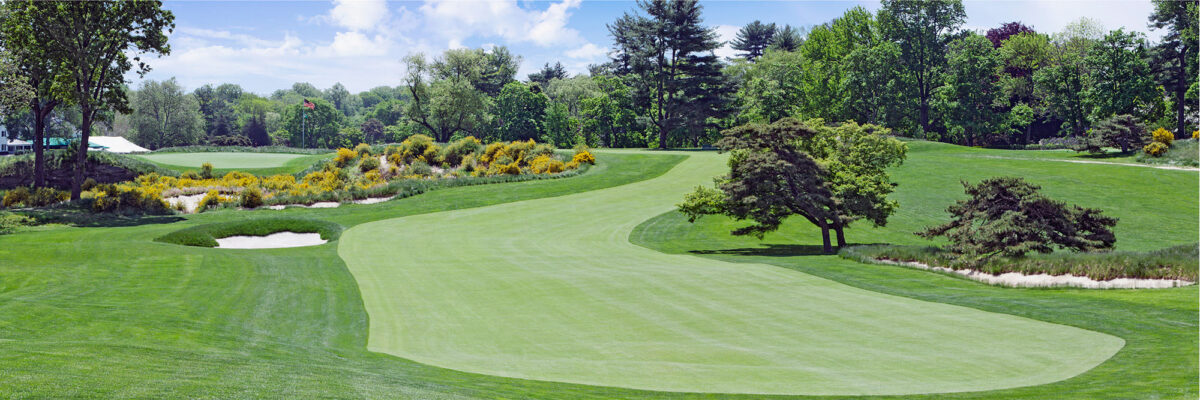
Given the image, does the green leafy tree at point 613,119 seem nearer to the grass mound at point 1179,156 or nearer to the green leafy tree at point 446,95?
the green leafy tree at point 446,95

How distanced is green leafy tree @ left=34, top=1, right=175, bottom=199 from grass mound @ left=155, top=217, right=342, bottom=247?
530 inches

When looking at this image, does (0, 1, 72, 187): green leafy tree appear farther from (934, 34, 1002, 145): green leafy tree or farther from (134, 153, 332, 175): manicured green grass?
(934, 34, 1002, 145): green leafy tree

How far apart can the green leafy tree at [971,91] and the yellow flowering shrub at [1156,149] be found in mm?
30488

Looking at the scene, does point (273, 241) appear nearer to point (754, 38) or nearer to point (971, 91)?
point (971, 91)

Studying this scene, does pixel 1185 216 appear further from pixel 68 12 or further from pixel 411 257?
pixel 68 12

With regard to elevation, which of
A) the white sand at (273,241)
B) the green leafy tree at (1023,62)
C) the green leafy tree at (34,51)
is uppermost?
the green leafy tree at (1023,62)

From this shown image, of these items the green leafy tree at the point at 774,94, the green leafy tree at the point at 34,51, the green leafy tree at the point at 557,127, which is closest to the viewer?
the green leafy tree at the point at 34,51

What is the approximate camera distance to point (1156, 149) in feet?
149

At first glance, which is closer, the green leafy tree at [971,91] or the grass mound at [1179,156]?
the grass mound at [1179,156]

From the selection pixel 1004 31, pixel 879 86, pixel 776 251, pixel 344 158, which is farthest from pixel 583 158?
pixel 1004 31

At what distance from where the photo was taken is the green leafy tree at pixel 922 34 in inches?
3135

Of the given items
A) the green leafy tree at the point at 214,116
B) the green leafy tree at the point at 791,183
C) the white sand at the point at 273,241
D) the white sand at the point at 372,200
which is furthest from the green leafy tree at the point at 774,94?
the green leafy tree at the point at 214,116

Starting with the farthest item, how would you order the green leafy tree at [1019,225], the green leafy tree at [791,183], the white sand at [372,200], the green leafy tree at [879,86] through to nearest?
1. the green leafy tree at [879,86]
2. the white sand at [372,200]
3. the green leafy tree at [791,183]
4. the green leafy tree at [1019,225]

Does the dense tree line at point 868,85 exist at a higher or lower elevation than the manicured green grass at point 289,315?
higher
